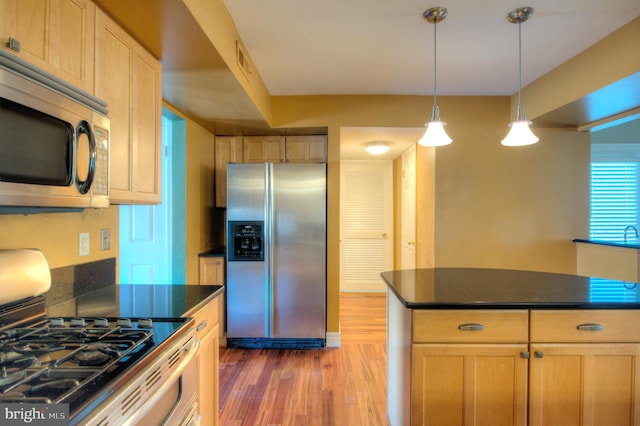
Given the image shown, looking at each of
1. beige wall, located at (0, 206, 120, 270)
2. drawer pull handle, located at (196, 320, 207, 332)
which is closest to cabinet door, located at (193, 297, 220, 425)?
drawer pull handle, located at (196, 320, 207, 332)

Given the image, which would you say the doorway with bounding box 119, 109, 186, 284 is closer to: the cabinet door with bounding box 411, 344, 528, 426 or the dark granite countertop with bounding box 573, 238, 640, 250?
the cabinet door with bounding box 411, 344, 528, 426

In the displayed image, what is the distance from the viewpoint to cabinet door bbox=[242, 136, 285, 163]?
3.39 meters

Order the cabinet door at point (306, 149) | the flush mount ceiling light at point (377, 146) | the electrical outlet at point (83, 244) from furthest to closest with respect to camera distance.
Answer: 1. the flush mount ceiling light at point (377, 146)
2. the cabinet door at point (306, 149)
3. the electrical outlet at point (83, 244)

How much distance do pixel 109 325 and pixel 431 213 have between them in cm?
287

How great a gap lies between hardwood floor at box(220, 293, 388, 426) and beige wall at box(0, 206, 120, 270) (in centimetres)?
133

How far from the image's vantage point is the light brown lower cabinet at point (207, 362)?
4.93 feet

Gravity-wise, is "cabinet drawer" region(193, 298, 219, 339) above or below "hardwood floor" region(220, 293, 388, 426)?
above

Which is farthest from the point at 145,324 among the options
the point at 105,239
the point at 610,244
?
the point at 610,244

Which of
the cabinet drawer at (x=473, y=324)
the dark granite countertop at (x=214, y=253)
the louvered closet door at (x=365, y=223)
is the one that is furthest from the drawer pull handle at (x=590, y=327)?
the louvered closet door at (x=365, y=223)

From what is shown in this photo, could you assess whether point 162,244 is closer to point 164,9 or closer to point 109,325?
point 109,325

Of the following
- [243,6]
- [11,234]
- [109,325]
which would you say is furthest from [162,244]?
[243,6]

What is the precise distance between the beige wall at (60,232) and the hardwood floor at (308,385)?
4.36ft

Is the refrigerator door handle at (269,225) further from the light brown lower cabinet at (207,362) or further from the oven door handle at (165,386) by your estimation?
the oven door handle at (165,386)

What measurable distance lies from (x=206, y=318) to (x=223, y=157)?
2.19 metres
